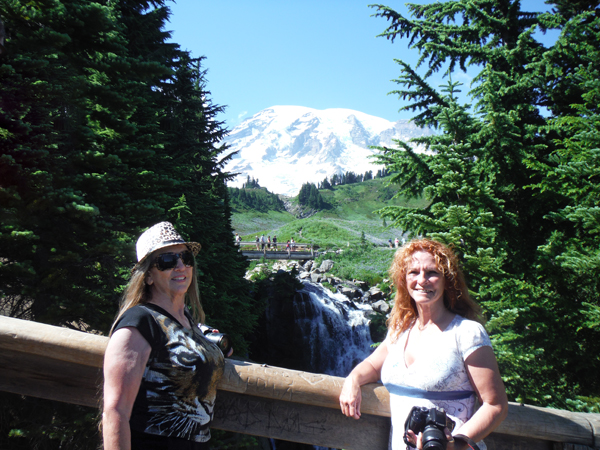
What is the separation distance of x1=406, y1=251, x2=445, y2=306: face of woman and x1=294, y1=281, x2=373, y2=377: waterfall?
19.9 metres

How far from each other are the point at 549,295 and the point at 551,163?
8.81 ft

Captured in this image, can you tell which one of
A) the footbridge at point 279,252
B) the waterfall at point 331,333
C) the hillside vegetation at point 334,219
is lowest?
the waterfall at point 331,333

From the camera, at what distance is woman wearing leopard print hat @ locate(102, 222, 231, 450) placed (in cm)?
161

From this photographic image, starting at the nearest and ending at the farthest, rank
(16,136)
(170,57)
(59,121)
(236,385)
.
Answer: (236,385)
(16,136)
(59,121)
(170,57)

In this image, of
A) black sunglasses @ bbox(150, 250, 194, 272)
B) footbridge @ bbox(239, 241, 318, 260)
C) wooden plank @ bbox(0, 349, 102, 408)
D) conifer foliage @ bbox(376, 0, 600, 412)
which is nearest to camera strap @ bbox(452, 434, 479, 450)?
black sunglasses @ bbox(150, 250, 194, 272)

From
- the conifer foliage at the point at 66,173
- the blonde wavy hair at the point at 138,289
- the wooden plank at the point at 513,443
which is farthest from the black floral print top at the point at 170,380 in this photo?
the conifer foliage at the point at 66,173

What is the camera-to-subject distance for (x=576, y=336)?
6.28 meters

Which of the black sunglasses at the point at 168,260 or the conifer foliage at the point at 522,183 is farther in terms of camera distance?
the conifer foliage at the point at 522,183

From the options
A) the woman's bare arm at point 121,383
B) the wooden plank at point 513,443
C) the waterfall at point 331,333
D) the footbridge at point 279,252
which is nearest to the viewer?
the woman's bare arm at point 121,383

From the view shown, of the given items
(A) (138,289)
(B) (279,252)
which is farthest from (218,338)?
(B) (279,252)

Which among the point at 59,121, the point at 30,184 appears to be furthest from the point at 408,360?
the point at 59,121

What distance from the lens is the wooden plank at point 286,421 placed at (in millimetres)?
2236

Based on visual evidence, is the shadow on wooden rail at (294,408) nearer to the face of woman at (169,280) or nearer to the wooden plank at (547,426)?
the wooden plank at (547,426)

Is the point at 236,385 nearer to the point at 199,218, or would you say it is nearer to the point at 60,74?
the point at 60,74
